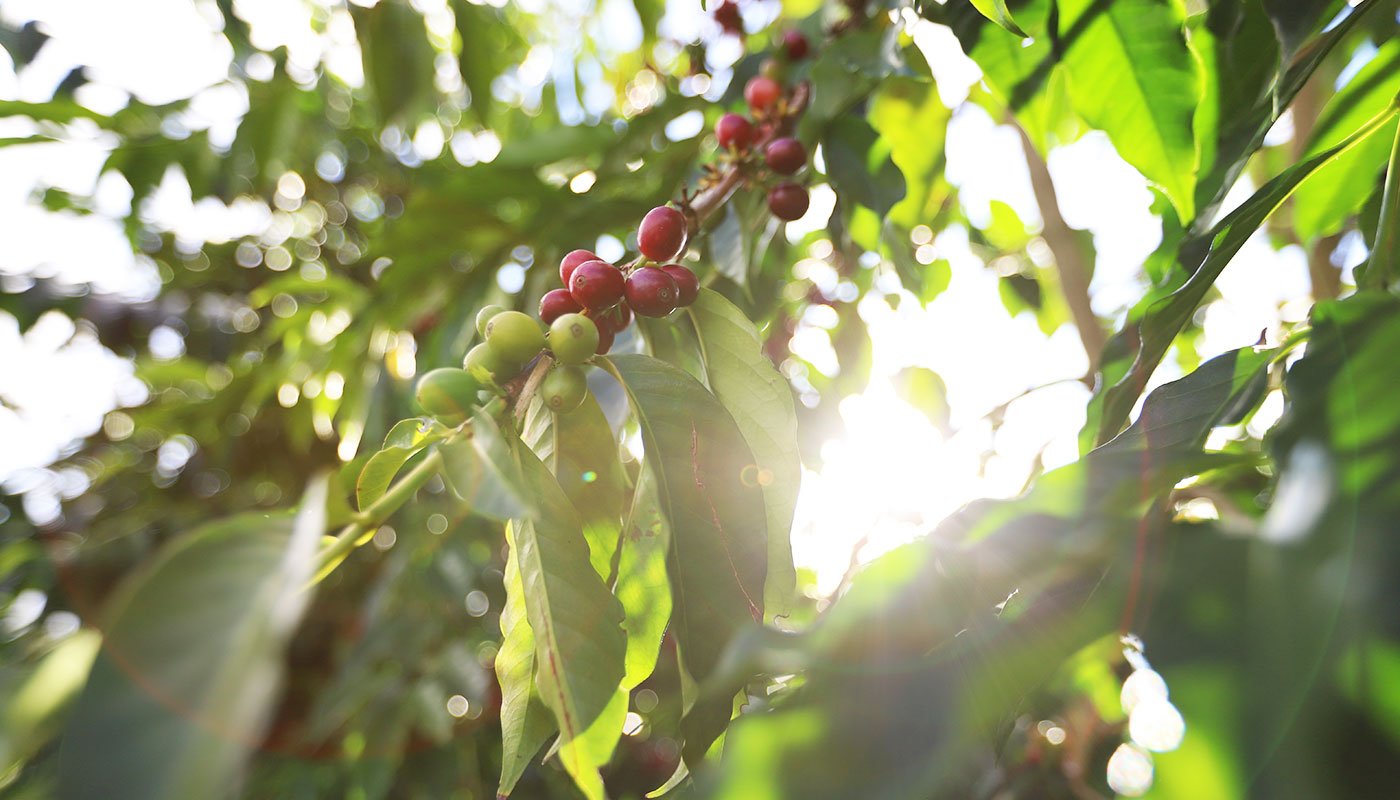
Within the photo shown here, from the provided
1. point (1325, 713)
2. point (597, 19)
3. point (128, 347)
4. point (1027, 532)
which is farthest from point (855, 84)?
point (128, 347)

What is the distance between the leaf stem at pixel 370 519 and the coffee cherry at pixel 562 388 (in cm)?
11

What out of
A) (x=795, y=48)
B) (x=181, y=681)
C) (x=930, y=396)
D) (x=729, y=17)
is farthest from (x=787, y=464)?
(x=729, y=17)

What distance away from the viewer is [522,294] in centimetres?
146

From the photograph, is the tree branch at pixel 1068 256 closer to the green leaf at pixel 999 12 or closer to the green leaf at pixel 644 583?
the green leaf at pixel 999 12

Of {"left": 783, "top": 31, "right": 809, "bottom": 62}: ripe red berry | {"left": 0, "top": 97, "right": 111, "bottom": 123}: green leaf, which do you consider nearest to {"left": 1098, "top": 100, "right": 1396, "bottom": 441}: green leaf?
{"left": 783, "top": 31, "right": 809, "bottom": 62}: ripe red berry

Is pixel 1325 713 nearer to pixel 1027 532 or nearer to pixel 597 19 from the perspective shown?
pixel 1027 532

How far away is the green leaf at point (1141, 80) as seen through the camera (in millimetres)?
762

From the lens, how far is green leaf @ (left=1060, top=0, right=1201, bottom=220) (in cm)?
76

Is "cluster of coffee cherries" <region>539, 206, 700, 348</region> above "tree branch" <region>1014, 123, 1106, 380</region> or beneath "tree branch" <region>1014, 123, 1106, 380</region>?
above

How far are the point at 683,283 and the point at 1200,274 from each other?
0.44m

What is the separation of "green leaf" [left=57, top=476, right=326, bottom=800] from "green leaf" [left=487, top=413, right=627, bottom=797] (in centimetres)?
16

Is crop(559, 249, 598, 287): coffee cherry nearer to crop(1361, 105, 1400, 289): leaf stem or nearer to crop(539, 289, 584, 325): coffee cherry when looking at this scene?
crop(539, 289, 584, 325): coffee cherry

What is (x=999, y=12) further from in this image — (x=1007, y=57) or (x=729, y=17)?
(x=729, y=17)

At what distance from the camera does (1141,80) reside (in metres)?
0.79
